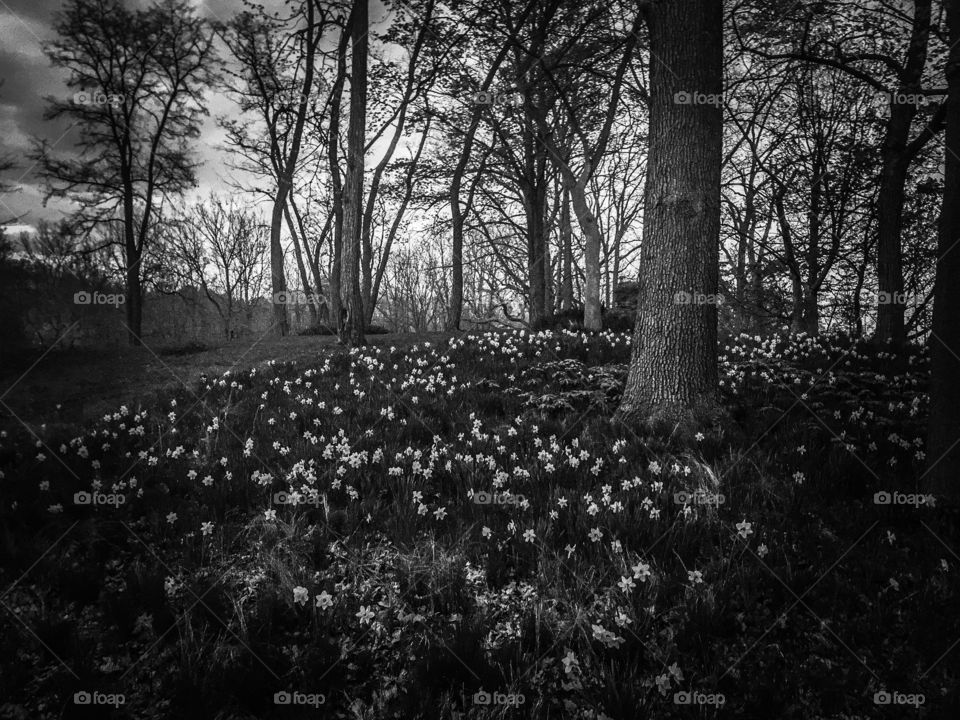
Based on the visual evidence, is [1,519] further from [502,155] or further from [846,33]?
[846,33]

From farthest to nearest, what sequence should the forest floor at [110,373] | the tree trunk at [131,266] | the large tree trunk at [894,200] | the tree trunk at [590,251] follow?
the tree trunk at [131,266] < the tree trunk at [590,251] < the large tree trunk at [894,200] < the forest floor at [110,373]

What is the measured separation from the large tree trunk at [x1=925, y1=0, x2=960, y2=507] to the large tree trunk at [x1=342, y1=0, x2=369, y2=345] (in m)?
8.93

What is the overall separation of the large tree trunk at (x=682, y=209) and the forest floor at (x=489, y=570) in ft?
1.97

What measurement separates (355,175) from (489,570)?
30.2 ft

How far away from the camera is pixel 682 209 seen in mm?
4648

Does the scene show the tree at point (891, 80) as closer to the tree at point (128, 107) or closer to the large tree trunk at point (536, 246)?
the large tree trunk at point (536, 246)

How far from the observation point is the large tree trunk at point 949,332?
3.07 meters

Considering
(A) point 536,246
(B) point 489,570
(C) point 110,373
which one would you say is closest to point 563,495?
(B) point 489,570

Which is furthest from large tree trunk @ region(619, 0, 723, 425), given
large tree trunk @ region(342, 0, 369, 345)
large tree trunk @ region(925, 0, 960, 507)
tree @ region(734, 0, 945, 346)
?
large tree trunk @ region(342, 0, 369, 345)

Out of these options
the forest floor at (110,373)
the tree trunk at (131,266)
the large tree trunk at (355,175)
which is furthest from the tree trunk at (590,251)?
the tree trunk at (131,266)

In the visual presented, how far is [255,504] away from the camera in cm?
374

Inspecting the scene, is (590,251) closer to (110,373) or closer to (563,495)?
(563,495)

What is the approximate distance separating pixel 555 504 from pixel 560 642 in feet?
3.70

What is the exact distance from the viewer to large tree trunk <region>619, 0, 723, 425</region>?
4.61 m
